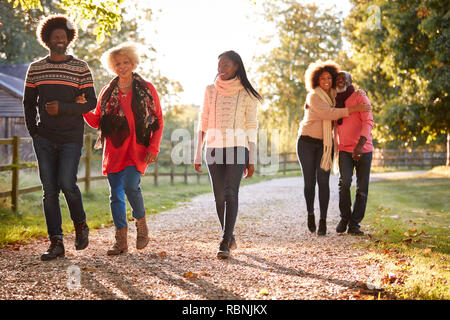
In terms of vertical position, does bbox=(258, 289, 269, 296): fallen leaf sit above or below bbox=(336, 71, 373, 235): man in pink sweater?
below

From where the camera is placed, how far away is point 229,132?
482cm

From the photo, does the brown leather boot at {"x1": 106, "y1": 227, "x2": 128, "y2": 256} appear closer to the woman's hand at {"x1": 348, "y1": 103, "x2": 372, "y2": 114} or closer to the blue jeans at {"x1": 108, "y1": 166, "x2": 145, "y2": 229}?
the blue jeans at {"x1": 108, "y1": 166, "x2": 145, "y2": 229}

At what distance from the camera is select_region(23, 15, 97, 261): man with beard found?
14.6ft

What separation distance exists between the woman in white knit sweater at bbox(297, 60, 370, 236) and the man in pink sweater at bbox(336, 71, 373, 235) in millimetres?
106

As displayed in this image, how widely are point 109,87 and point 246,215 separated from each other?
4.82m

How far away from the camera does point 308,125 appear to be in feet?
20.1

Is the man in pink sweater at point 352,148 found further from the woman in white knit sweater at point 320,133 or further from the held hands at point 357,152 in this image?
the woman in white knit sweater at point 320,133

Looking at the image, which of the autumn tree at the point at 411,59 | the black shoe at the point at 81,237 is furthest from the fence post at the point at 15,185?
the autumn tree at the point at 411,59

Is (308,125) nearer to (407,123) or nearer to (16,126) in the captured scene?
(407,123)

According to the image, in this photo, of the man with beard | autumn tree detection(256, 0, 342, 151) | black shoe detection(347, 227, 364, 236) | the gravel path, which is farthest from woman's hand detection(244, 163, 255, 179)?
autumn tree detection(256, 0, 342, 151)

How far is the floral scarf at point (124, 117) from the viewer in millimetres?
4691

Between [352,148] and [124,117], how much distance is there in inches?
110

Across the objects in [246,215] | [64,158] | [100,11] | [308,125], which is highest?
[100,11]
